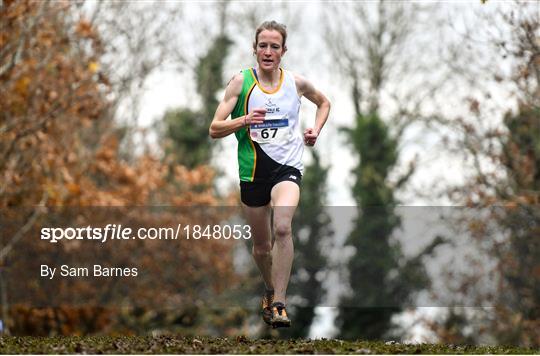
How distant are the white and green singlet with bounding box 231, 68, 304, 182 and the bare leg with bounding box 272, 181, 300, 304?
23 cm

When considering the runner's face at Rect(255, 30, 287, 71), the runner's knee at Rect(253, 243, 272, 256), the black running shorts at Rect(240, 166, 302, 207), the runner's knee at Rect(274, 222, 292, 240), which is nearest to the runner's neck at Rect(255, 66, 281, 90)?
the runner's face at Rect(255, 30, 287, 71)

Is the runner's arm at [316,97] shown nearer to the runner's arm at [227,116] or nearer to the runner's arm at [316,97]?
the runner's arm at [316,97]

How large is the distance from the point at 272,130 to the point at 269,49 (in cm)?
71

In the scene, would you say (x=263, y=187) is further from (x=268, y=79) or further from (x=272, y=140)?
(x=268, y=79)

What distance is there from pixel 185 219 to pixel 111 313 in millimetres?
2897

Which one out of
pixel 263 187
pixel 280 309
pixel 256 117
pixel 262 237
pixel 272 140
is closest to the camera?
pixel 256 117

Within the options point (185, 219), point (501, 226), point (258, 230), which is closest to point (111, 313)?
point (185, 219)

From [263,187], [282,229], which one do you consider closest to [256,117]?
[263,187]

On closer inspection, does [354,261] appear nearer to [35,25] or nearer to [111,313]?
[111,313]

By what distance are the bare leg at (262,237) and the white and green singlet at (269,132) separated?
310 mm

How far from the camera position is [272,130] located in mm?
9672

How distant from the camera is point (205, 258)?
28.7 meters

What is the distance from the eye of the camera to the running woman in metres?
9.57

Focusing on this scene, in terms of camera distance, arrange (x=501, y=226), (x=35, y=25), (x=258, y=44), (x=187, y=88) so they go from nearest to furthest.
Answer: (x=258, y=44), (x=35, y=25), (x=501, y=226), (x=187, y=88)
